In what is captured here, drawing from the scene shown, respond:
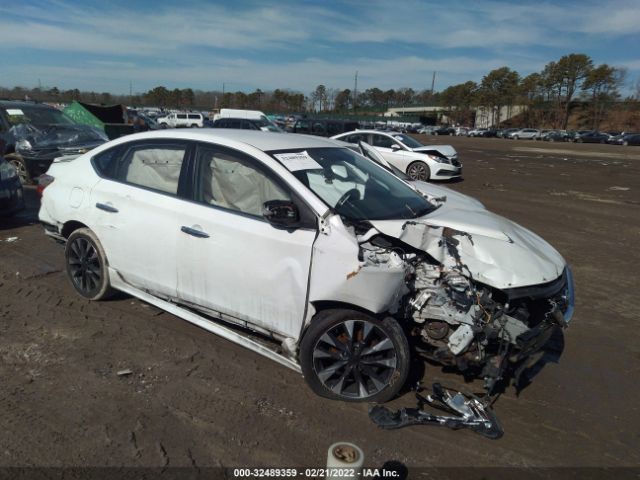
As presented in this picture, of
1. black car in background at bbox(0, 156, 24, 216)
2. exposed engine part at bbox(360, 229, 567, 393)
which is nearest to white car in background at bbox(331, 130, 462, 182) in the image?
black car in background at bbox(0, 156, 24, 216)

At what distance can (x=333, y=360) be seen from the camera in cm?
315

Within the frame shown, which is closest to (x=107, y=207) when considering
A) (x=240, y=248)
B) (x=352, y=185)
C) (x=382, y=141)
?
(x=240, y=248)

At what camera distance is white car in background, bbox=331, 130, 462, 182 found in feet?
45.9

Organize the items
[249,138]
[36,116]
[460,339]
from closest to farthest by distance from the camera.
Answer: [460,339] < [249,138] < [36,116]

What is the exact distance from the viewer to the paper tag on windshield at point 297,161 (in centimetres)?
346

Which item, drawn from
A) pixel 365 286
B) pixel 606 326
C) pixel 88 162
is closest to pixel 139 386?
pixel 365 286

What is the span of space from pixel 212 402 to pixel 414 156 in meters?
12.2

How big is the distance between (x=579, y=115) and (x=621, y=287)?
266 feet

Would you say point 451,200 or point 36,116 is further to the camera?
point 36,116

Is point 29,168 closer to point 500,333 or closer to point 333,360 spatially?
point 333,360

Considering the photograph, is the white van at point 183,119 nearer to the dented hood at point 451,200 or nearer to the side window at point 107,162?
the side window at point 107,162

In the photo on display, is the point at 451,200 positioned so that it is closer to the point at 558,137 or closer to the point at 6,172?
the point at 6,172

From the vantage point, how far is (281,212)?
3.08m

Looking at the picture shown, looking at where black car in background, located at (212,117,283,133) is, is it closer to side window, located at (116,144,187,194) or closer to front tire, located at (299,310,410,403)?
side window, located at (116,144,187,194)
